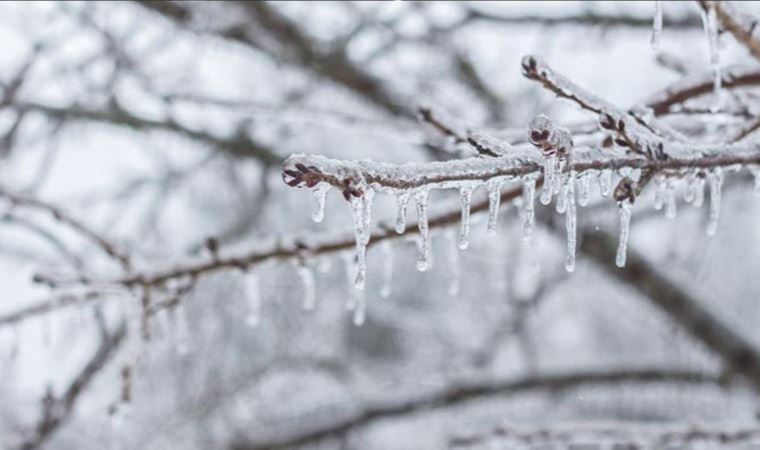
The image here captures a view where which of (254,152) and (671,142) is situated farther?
(254,152)

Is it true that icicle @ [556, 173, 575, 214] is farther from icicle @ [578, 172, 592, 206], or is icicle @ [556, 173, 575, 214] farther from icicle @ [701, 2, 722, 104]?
icicle @ [701, 2, 722, 104]

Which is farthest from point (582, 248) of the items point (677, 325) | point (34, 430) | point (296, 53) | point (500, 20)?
point (34, 430)

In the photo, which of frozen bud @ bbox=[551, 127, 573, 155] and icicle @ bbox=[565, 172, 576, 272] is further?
icicle @ bbox=[565, 172, 576, 272]

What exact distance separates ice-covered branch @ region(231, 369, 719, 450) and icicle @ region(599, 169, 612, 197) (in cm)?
252

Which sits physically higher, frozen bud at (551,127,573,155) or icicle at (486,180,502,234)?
frozen bud at (551,127,573,155)

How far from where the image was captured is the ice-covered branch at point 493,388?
3.47 meters

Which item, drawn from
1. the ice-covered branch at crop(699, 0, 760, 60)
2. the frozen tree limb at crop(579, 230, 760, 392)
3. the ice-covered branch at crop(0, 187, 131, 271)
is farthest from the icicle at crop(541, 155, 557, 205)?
the frozen tree limb at crop(579, 230, 760, 392)

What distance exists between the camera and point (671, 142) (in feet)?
3.45

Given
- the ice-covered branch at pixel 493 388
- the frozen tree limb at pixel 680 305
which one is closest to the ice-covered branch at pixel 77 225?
the ice-covered branch at pixel 493 388

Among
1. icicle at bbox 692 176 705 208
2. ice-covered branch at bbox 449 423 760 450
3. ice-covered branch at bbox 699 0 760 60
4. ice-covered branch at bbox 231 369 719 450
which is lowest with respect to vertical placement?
ice-covered branch at bbox 231 369 719 450

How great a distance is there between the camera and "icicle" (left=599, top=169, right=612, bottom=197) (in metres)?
0.98

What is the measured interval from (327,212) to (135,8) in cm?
299

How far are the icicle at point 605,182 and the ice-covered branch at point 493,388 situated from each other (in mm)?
2520

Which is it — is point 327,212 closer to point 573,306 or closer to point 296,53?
point 573,306
